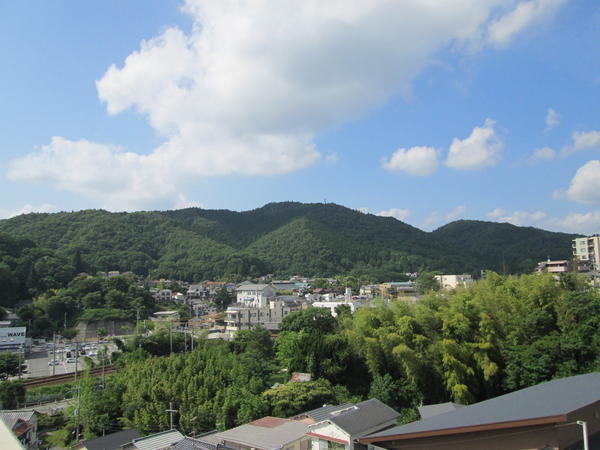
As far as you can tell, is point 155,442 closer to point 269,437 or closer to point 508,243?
point 269,437

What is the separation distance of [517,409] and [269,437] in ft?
27.3

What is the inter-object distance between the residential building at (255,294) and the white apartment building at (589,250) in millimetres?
31731

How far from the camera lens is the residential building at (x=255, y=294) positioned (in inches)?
1718

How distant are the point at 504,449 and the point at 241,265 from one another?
72535 mm

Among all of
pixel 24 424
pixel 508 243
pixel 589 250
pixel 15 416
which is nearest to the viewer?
pixel 24 424

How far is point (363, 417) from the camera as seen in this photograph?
434 inches

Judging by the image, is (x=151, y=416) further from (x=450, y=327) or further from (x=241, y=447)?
(x=450, y=327)

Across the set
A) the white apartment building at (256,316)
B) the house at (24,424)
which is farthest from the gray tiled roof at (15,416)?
the white apartment building at (256,316)

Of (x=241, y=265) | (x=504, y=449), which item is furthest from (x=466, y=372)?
(x=241, y=265)

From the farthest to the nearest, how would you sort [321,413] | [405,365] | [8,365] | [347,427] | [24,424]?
1. [8,365]
2. [405,365]
3. [24,424]
4. [321,413]
5. [347,427]

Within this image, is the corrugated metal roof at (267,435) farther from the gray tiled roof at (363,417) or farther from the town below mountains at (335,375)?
the gray tiled roof at (363,417)

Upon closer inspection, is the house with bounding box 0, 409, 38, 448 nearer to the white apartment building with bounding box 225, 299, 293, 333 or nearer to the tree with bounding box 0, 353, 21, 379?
the tree with bounding box 0, 353, 21, 379

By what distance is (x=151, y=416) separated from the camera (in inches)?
596

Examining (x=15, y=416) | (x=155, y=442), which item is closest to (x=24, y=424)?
(x=15, y=416)
